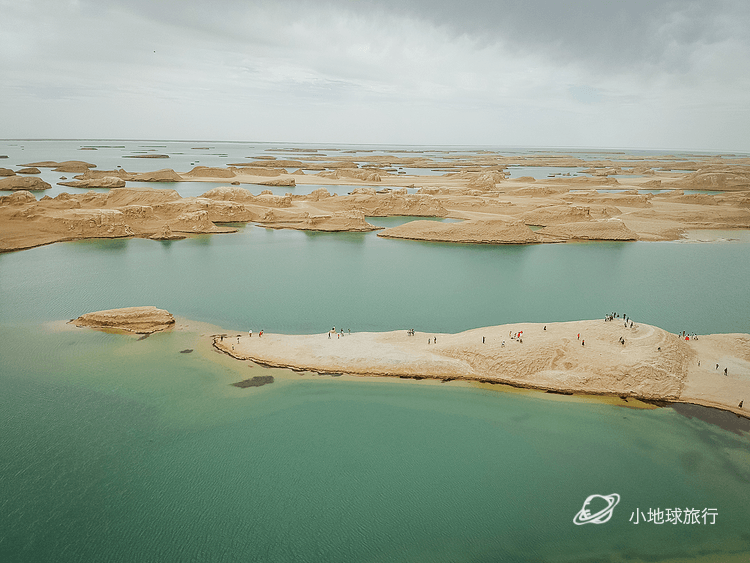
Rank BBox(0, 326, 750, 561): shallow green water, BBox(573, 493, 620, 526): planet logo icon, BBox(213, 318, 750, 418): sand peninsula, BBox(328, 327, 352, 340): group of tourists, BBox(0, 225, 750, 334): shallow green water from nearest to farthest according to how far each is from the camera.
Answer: BBox(0, 326, 750, 561): shallow green water, BBox(573, 493, 620, 526): planet logo icon, BBox(213, 318, 750, 418): sand peninsula, BBox(328, 327, 352, 340): group of tourists, BBox(0, 225, 750, 334): shallow green water

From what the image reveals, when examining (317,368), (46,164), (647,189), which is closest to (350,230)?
(317,368)

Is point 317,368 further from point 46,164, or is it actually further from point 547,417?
point 46,164

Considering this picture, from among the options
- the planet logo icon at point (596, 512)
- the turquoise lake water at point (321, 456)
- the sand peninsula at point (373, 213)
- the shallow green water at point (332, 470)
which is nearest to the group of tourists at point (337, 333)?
the turquoise lake water at point (321, 456)

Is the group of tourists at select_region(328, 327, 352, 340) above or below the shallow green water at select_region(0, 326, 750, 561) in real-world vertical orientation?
above

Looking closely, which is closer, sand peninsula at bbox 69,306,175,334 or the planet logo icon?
the planet logo icon

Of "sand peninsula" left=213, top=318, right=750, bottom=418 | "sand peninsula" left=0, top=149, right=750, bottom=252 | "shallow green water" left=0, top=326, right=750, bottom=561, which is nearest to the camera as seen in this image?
"shallow green water" left=0, top=326, right=750, bottom=561

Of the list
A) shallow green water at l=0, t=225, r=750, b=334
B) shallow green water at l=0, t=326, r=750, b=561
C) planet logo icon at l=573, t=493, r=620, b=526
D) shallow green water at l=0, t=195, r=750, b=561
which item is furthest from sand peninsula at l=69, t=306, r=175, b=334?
planet logo icon at l=573, t=493, r=620, b=526

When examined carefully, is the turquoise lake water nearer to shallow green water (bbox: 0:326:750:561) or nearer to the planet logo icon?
Result: shallow green water (bbox: 0:326:750:561)
